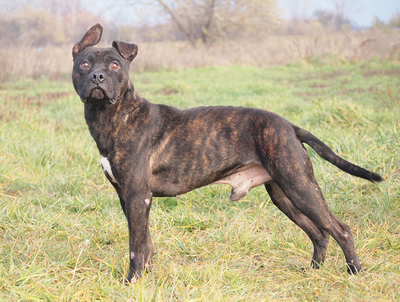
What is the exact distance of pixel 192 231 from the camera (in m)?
3.78

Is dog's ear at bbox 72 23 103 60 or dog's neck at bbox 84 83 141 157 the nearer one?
dog's neck at bbox 84 83 141 157

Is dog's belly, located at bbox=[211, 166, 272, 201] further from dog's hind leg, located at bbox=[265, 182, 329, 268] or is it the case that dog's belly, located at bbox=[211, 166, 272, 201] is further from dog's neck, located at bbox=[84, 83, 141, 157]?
dog's neck, located at bbox=[84, 83, 141, 157]

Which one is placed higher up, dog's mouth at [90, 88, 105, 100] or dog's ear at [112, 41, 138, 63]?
dog's ear at [112, 41, 138, 63]

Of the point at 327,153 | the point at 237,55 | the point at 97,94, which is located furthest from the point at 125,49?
the point at 237,55

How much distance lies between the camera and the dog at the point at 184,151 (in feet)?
9.21

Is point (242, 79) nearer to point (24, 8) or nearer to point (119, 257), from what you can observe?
point (119, 257)

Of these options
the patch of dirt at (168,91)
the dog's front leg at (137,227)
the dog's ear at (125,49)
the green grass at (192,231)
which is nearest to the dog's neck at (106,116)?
the dog's ear at (125,49)

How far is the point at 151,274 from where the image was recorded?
9.60ft

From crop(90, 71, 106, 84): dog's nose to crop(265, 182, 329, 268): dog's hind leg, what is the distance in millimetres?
1551

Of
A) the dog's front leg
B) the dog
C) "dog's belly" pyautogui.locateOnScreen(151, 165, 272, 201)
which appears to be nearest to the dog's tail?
the dog

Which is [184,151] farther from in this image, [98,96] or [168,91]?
[168,91]

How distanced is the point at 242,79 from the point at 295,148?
36.1ft

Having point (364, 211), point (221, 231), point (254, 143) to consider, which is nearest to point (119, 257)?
point (221, 231)

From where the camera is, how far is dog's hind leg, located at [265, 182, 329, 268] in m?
3.08
